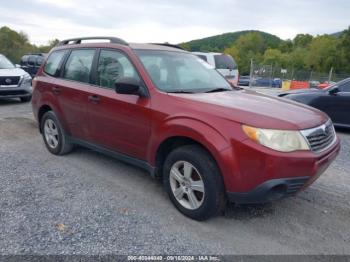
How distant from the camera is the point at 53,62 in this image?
535 cm

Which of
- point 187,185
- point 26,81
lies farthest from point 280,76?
point 187,185

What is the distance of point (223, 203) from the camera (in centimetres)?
325

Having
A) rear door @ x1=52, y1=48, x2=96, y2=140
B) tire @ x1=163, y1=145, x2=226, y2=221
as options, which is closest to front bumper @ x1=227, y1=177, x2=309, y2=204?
tire @ x1=163, y1=145, x2=226, y2=221

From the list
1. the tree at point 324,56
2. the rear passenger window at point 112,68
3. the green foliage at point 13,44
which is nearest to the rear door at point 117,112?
the rear passenger window at point 112,68

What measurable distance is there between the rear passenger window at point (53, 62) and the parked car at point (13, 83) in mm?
5315

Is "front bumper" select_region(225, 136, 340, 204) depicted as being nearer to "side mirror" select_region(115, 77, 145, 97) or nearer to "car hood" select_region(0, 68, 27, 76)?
"side mirror" select_region(115, 77, 145, 97)

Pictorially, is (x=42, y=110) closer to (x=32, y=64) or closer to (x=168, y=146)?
(x=168, y=146)

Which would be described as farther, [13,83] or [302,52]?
[302,52]

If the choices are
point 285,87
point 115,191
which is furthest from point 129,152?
point 285,87

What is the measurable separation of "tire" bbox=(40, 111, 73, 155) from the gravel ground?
1.43 ft

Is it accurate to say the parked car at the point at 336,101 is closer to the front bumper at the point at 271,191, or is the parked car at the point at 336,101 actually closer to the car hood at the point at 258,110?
the car hood at the point at 258,110

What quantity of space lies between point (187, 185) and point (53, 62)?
3.23 m

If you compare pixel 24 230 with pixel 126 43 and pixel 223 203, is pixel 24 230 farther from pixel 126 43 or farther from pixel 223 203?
pixel 126 43

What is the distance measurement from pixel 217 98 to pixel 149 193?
138 centimetres
